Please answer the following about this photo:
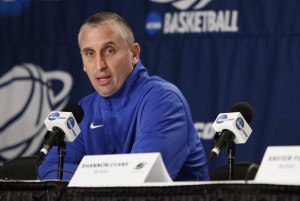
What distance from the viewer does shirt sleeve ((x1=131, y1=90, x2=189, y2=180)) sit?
2207 mm

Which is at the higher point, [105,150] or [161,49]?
[161,49]

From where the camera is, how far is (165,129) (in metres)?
2.28

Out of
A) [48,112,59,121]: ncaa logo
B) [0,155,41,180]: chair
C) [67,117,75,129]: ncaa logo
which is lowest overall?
[0,155,41,180]: chair

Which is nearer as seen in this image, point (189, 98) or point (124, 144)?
point (124, 144)

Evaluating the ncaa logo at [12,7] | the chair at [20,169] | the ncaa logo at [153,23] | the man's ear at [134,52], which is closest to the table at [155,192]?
the man's ear at [134,52]

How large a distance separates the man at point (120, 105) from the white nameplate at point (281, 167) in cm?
96

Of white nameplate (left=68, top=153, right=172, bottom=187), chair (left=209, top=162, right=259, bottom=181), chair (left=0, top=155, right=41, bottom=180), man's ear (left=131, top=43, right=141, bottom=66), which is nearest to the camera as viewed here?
white nameplate (left=68, top=153, right=172, bottom=187)

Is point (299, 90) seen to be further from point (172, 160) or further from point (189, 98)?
→ point (172, 160)

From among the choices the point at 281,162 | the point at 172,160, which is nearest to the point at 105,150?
the point at 172,160

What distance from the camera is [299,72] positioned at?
3.52 m

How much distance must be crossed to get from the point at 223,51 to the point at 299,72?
0.56m

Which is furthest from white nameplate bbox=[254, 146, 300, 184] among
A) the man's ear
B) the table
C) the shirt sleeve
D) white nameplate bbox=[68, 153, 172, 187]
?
the man's ear

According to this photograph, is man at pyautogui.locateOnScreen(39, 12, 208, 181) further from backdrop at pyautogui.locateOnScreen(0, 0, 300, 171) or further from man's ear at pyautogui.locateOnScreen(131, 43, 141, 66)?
backdrop at pyautogui.locateOnScreen(0, 0, 300, 171)

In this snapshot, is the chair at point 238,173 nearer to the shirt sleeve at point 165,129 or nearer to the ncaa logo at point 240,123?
the shirt sleeve at point 165,129
